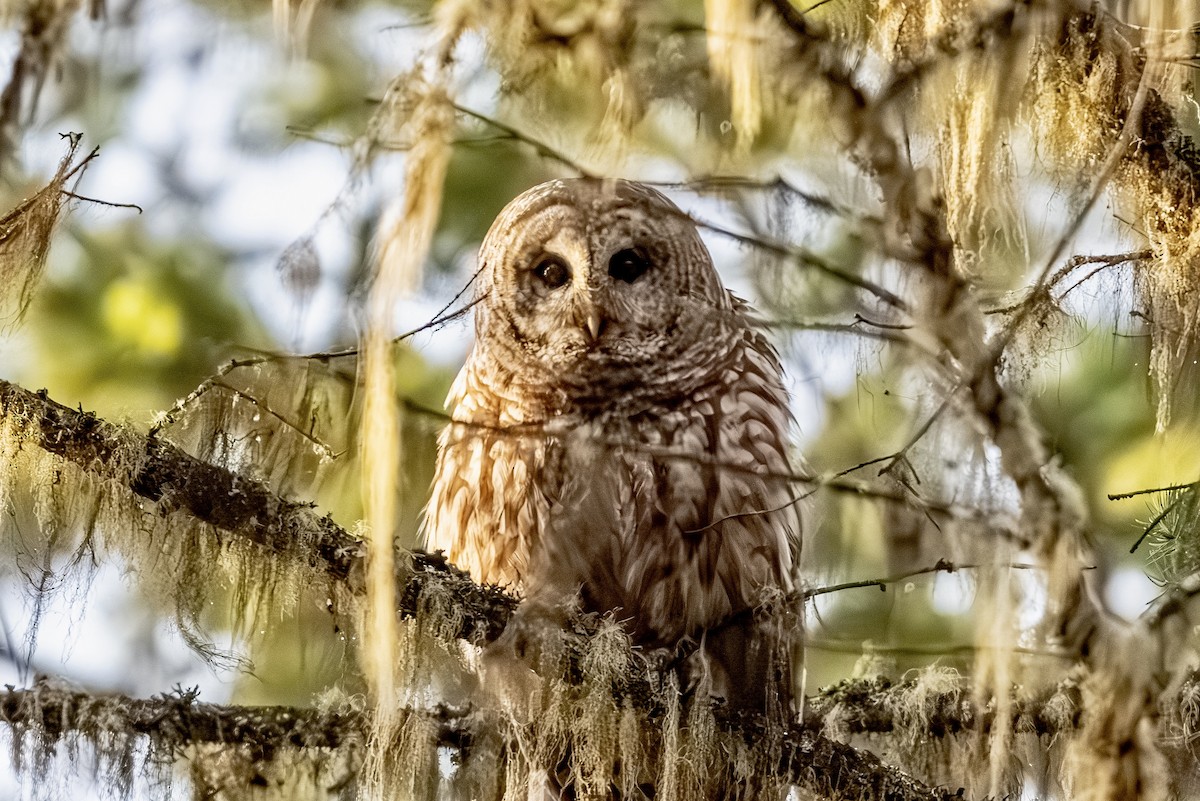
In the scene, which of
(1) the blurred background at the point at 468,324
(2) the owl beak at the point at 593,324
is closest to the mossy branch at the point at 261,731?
(1) the blurred background at the point at 468,324

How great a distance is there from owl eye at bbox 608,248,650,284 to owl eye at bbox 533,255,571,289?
169mm

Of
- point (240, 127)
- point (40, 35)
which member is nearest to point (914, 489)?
point (40, 35)

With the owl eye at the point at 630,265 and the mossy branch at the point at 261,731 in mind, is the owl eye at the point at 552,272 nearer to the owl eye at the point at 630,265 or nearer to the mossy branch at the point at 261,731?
the owl eye at the point at 630,265

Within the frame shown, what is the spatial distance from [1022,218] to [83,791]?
2.60 m

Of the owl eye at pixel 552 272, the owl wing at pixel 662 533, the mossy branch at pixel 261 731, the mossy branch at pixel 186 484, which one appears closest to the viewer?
the mossy branch at pixel 186 484

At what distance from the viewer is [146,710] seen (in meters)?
3.14

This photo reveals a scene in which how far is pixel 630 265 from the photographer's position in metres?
4.42

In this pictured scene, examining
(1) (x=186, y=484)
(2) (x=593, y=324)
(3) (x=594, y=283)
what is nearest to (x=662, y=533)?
(2) (x=593, y=324)

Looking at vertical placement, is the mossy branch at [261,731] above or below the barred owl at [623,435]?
below

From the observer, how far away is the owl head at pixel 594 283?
4.22m

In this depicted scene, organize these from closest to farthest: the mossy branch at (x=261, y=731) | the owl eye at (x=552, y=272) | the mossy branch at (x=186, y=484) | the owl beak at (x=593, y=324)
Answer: the mossy branch at (x=186, y=484) < the mossy branch at (x=261, y=731) < the owl beak at (x=593, y=324) < the owl eye at (x=552, y=272)

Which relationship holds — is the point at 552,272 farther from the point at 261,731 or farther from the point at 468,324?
the point at 261,731

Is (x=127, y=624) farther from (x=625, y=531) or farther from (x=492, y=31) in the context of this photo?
(x=492, y=31)

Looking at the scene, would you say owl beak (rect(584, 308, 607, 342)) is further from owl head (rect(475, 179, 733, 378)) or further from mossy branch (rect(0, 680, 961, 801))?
mossy branch (rect(0, 680, 961, 801))
